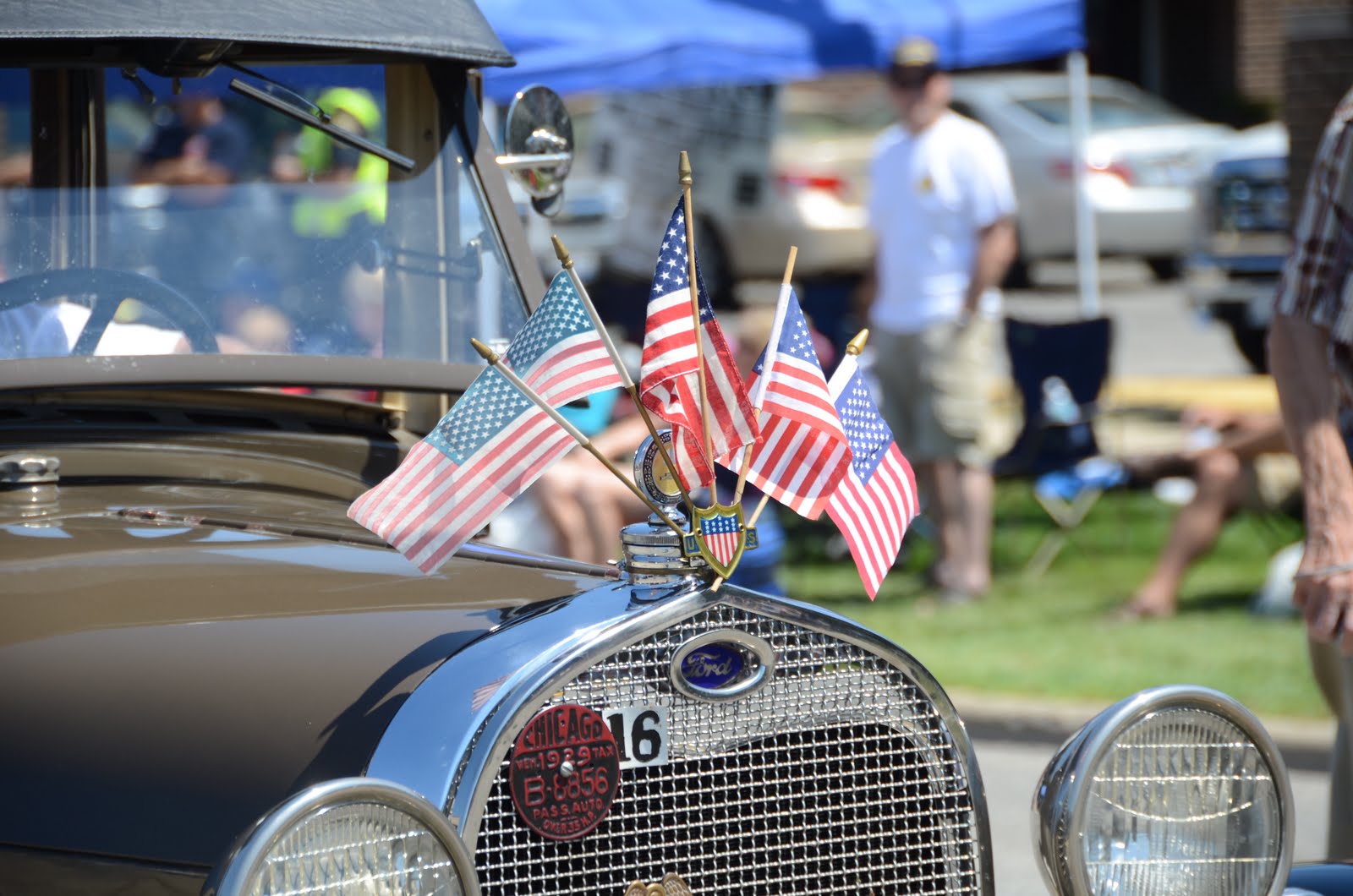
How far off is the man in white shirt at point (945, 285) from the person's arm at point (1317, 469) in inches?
171

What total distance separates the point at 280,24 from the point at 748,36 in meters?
5.47

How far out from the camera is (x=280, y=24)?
295 centimetres

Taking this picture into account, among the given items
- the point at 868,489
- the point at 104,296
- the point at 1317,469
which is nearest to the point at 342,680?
the point at 868,489

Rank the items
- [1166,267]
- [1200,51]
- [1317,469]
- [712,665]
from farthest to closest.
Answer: [1200,51] → [1166,267] → [1317,469] → [712,665]

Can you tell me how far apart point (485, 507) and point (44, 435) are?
0.92m

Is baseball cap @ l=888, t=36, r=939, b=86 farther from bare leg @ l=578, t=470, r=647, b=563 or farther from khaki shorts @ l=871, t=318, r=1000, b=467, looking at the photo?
bare leg @ l=578, t=470, r=647, b=563

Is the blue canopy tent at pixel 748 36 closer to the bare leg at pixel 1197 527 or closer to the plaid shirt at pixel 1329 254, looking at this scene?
the bare leg at pixel 1197 527

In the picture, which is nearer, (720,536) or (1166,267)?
(720,536)

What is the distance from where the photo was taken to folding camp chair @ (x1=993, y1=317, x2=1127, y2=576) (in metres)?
8.35

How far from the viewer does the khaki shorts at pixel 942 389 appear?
310 inches

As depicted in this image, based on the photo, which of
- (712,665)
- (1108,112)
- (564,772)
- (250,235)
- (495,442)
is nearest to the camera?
(564,772)

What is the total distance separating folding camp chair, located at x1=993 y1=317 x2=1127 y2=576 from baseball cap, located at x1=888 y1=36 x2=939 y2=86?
1.49 m

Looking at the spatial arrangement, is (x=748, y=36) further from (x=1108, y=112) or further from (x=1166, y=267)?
(x=1166, y=267)

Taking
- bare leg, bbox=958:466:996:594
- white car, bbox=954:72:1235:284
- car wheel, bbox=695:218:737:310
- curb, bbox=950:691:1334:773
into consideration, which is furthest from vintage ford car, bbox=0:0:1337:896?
white car, bbox=954:72:1235:284
